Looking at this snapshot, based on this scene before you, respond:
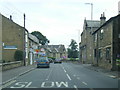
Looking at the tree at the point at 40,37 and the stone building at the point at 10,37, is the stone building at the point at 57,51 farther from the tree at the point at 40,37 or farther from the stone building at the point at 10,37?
the stone building at the point at 10,37

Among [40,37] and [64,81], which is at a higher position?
[40,37]

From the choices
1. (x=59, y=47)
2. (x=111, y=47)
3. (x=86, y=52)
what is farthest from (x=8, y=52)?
(x=59, y=47)

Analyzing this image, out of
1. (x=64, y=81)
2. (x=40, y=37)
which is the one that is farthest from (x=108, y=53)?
(x=40, y=37)

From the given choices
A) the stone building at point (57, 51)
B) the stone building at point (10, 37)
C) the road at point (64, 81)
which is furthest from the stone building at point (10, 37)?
the stone building at point (57, 51)

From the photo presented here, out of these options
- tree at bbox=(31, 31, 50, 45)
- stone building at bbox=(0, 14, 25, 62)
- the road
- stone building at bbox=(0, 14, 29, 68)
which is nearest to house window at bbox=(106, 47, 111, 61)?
the road

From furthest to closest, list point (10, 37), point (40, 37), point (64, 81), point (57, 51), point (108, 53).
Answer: point (57, 51)
point (40, 37)
point (10, 37)
point (108, 53)
point (64, 81)

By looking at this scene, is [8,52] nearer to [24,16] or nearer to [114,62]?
[24,16]

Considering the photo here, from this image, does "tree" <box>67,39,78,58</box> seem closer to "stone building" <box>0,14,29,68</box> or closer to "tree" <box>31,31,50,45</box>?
"tree" <box>31,31,50,45</box>

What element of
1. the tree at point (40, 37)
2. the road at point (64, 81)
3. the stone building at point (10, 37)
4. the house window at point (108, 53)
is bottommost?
the road at point (64, 81)

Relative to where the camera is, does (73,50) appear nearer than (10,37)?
No

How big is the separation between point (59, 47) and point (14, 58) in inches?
3855

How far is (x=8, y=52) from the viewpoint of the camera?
1470 inches

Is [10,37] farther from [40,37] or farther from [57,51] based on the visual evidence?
[57,51]

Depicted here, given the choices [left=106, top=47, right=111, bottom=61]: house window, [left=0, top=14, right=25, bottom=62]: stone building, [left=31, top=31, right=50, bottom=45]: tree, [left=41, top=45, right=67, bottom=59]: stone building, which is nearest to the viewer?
[left=106, top=47, right=111, bottom=61]: house window
